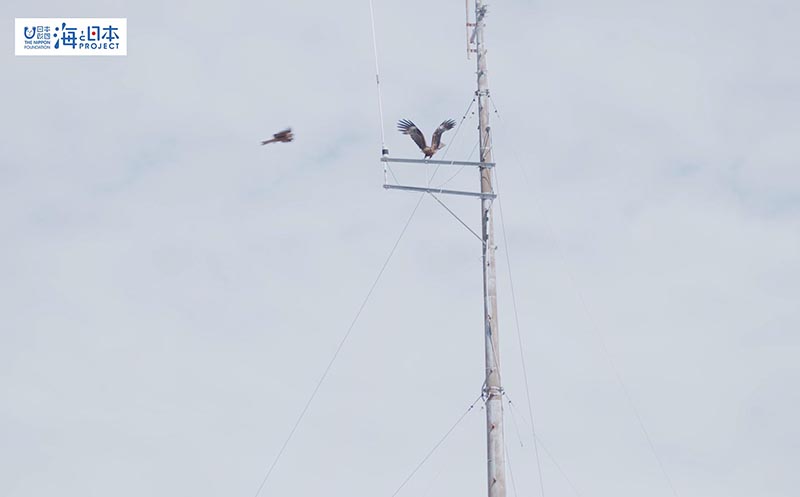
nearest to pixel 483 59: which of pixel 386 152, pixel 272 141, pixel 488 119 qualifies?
pixel 488 119

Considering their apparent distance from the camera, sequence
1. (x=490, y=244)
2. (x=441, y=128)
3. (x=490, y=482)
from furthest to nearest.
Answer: (x=441, y=128) → (x=490, y=244) → (x=490, y=482)

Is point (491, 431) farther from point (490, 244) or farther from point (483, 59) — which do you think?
point (483, 59)

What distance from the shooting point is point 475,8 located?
31.1 metres

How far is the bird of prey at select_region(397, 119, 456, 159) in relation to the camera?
1185 inches

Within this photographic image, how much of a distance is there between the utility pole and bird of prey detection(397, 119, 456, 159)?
117 centimetres

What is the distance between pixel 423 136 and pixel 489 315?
208 inches

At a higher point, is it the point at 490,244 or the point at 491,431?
the point at 490,244

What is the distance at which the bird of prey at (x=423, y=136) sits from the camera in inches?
1185

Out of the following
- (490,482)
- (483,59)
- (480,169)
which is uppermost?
(483,59)

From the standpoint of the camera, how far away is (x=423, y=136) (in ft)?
99.1

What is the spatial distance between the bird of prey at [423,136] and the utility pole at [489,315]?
3.83 ft

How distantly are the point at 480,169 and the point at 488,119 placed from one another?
1326 millimetres

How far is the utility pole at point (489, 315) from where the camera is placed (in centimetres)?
2639

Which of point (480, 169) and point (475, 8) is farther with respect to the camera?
point (475, 8)
